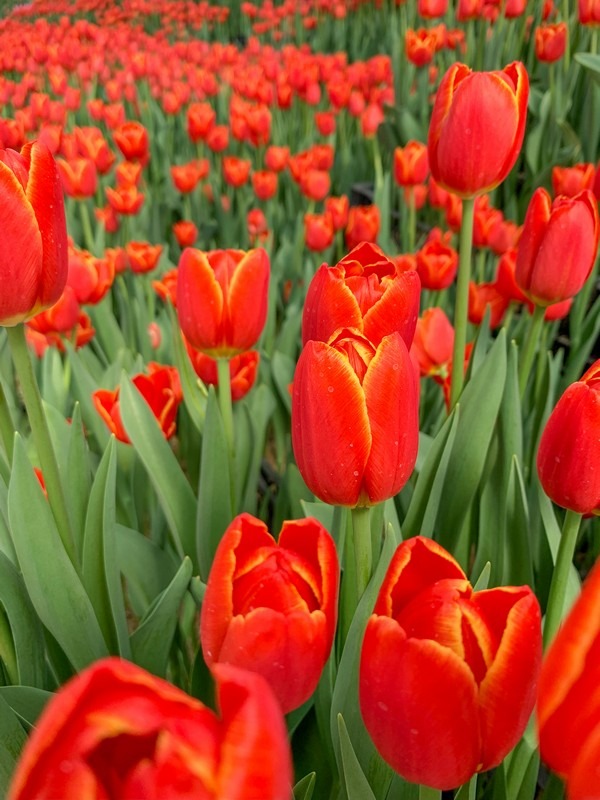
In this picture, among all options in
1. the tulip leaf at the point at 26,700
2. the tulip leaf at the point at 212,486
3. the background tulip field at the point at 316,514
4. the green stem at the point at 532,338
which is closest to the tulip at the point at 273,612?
the background tulip field at the point at 316,514

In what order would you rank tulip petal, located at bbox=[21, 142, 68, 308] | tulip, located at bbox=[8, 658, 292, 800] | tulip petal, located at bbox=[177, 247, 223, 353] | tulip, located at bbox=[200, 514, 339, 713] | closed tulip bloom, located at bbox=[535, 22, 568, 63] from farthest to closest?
closed tulip bloom, located at bbox=[535, 22, 568, 63] → tulip petal, located at bbox=[177, 247, 223, 353] → tulip petal, located at bbox=[21, 142, 68, 308] → tulip, located at bbox=[200, 514, 339, 713] → tulip, located at bbox=[8, 658, 292, 800]

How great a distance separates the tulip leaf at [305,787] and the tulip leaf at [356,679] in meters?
0.02

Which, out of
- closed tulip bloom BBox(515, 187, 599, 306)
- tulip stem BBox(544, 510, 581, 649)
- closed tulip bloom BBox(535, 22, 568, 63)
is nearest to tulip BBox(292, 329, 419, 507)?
tulip stem BBox(544, 510, 581, 649)

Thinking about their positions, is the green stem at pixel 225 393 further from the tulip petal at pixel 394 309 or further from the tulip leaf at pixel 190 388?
the tulip petal at pixel 394 309

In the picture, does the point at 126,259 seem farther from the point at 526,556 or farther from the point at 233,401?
the point at 526,556

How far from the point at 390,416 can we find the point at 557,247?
13.6 inches

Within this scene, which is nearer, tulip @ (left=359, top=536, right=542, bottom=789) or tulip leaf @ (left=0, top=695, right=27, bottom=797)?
tulip @ (left=359, top=536, right=542, bottom=789)

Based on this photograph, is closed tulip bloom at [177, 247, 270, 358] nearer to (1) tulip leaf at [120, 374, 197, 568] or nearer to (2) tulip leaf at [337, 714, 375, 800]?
(1) tulip leaf at [120, 374, 197, 568]

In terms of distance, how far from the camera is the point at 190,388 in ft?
2.75

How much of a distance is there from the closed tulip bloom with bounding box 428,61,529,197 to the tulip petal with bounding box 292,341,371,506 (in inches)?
12.6

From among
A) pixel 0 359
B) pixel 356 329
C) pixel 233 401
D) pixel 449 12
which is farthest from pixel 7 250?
pixel 449 12

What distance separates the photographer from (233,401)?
84cm

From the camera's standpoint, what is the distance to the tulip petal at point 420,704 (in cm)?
26

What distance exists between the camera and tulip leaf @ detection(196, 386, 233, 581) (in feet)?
2.10
